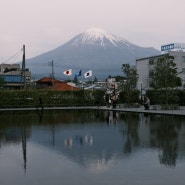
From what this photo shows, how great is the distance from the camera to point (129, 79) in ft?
155

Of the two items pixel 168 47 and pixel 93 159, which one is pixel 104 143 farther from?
pixel 168 47

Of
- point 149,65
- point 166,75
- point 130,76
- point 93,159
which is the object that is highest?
point 149,65

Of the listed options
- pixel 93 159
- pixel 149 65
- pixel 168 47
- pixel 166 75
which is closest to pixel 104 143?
pixel 93 159

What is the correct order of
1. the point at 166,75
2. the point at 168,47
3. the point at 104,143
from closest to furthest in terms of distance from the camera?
1. the point at 104,143
2. the point at 166,75
3. the point at 168,47

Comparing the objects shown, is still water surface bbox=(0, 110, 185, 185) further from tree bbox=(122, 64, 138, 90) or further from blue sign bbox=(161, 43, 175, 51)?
blue sign bbox=(161, 43, 175, 51)

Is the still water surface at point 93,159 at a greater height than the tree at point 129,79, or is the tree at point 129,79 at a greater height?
the tree at point 129,79

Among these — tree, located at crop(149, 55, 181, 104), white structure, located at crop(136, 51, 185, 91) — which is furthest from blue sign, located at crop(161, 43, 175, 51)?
tree, located at crop(149, 55, 181, 104)

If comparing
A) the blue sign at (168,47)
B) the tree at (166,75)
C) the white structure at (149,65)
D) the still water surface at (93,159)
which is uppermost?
the blue sign at (168,47)

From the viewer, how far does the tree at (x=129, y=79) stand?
154 ft

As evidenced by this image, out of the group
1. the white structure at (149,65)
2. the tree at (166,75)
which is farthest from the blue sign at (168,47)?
the tree at (166,75)

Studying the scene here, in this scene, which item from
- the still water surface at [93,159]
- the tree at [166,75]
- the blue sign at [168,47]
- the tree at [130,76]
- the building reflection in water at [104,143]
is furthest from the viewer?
the blue sign at [168,47]

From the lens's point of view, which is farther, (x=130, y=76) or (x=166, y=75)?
(x=130, y=76)

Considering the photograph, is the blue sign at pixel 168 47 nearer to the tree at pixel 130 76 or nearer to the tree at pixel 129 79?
the tree at pixel 129 79

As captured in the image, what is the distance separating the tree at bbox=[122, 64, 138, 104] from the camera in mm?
46903
